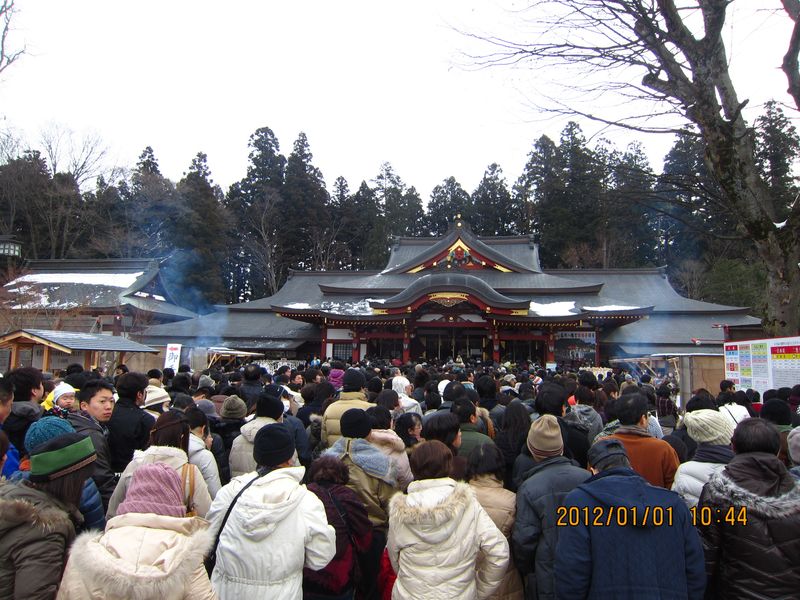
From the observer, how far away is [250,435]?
3.65 metres

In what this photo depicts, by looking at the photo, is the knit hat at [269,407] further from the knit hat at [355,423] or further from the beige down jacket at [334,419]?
the knit hat at [355,423]

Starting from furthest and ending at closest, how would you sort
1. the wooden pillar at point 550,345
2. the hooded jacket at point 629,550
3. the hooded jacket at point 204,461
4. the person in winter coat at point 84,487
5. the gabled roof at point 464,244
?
the gabled roof at point 464,244 → the wooden pillar at point 550,345 → the hooded jacket at point 204,461 → the person in winter coat at point 84,487 → the hooded jacket at point 629,550

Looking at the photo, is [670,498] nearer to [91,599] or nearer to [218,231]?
[91,599]

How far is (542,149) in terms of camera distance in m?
40.9

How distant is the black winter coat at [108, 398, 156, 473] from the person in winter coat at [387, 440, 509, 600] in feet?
6.51

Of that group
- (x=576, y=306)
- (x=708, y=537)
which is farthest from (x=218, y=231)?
(x=708, y=537)

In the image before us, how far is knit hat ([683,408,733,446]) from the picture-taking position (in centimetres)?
287

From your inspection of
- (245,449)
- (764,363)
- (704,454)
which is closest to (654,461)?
(704,454)

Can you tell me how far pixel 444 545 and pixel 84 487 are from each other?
1.65 m

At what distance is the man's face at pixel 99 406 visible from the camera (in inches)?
145

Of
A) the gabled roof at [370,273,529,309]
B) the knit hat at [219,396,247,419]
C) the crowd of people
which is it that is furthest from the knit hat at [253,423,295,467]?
the gabled roof at [370,273,529,309]

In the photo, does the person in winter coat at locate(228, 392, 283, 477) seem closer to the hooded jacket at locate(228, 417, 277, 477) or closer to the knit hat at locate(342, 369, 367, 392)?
the hooded jacket at locate(228, 417, 277, 477)

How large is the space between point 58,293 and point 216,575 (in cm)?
2679
